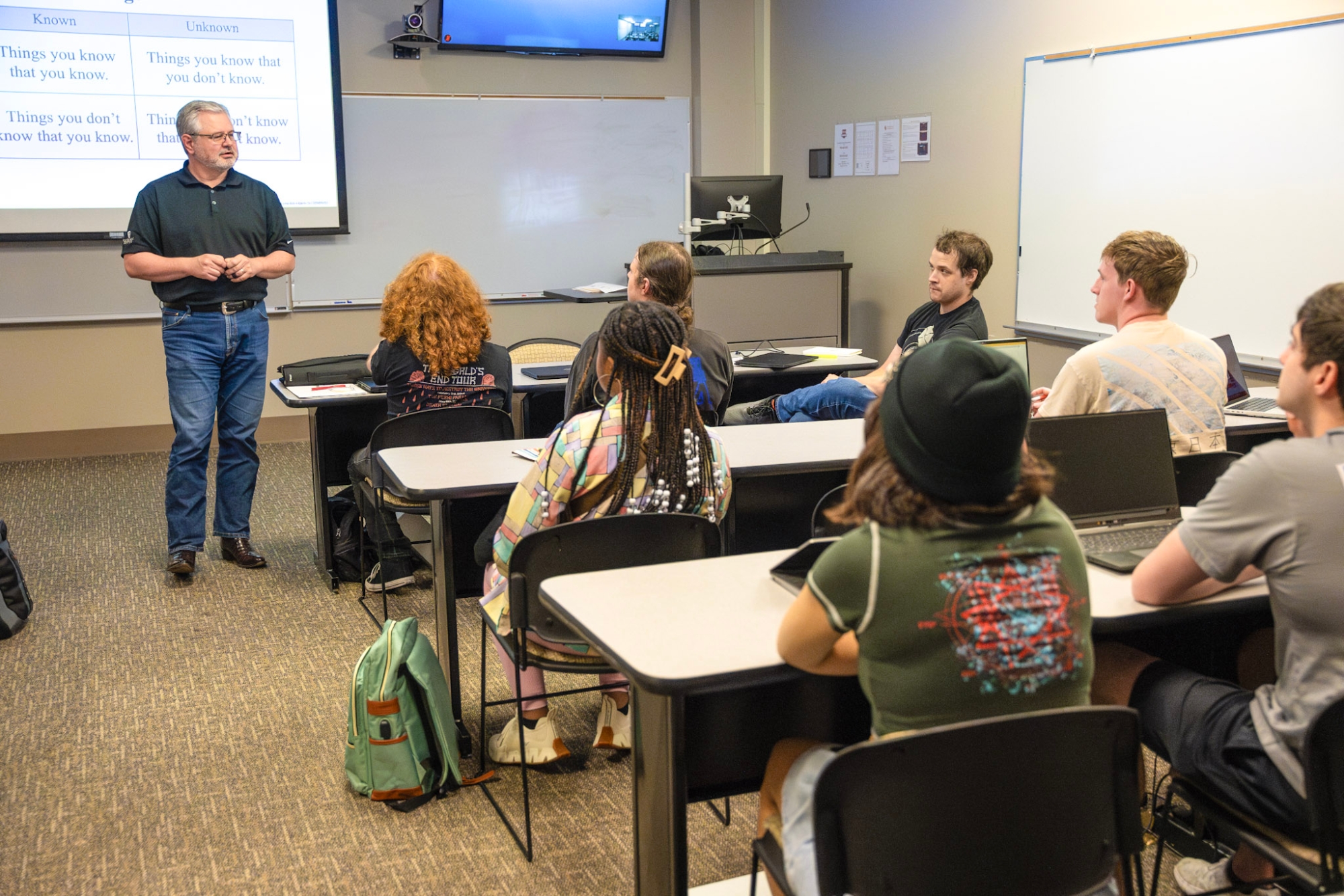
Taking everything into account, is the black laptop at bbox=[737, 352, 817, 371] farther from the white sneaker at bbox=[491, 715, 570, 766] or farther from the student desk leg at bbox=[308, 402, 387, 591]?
the white sneaker at bbox=[491, 715, 570, 766]

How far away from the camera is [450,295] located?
328cm

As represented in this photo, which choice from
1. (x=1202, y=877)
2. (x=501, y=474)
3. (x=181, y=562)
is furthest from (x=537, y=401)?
(x=1202, y=877)

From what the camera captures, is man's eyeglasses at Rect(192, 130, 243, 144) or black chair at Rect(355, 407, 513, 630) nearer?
black chair at Rect(355, 407, 513, 630)

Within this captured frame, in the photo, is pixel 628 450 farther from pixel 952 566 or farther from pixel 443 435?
pixel 443 435

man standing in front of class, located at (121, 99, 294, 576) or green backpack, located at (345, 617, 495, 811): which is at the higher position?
man standing in front of class, located at (121, 99, 294, 576)

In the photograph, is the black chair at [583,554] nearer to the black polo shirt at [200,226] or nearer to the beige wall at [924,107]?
the black polo shirt at [200,226]

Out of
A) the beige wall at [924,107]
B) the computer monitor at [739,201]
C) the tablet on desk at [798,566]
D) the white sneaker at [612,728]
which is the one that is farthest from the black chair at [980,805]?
the computer monitor at [739,201]

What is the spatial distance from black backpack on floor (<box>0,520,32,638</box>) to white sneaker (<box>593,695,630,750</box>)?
1.91m

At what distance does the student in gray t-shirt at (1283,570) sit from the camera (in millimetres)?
1447

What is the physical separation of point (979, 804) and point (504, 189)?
18.5 feet

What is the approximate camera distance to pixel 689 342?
2.98 meters

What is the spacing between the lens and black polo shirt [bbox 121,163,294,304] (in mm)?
3746

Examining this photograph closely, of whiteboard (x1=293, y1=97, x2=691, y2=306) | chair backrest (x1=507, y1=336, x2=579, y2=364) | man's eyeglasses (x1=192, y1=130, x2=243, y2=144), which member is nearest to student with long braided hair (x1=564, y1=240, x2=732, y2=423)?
chair backrest (x1=507, y1=336, x2=579, y2=364)

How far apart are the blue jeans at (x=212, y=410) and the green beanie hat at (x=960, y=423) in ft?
10.3
